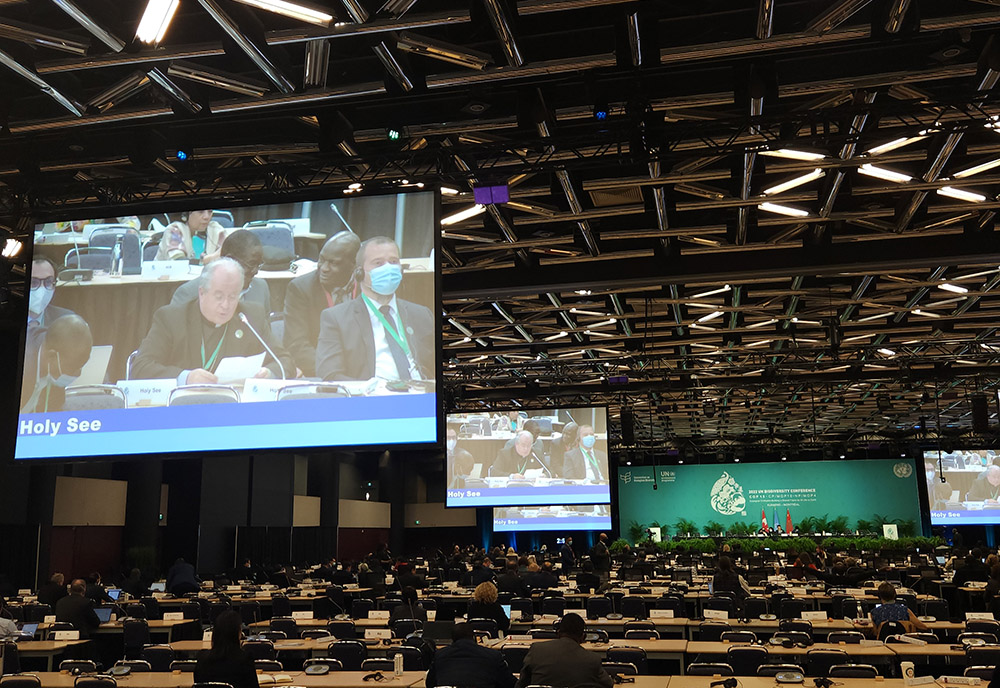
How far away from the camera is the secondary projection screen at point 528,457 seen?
2039cm

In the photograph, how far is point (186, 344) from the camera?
793 cm

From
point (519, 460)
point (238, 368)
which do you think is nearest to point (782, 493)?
point (519, 460)

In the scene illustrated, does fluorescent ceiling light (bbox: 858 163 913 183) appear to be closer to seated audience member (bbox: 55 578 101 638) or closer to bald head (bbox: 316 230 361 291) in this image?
bald head (bbox: 316 230 361 291)

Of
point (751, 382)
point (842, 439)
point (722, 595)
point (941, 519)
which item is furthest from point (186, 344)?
point (842, 439)

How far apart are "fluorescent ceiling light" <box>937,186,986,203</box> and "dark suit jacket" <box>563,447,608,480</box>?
1065cm

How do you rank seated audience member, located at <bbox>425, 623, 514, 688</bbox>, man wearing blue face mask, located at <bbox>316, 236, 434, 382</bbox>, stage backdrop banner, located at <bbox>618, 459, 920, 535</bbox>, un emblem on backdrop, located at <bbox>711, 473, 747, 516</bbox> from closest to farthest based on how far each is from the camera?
seated audience member, located at <bbox>425, 623, 514, 688</bbox> < man wearing blue face mask, located at <bbox>316, 236, 434, 382</bbox> < stage backdrop banner, located at <bbox>618, 459, 920, 535</bbox> < un emblem on backdrop, located at <bbox>711, 473, 747, 516</bbox>

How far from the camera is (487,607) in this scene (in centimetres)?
1047

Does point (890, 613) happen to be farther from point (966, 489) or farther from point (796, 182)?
point (966, 489)

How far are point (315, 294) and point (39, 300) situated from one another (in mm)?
2716

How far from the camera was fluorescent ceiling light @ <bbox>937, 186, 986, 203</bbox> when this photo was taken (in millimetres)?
10915

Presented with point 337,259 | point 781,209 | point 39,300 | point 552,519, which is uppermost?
point 781,209

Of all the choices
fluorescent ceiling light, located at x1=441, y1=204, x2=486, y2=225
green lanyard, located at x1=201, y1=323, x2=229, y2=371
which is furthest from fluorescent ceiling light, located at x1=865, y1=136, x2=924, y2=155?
green lanyard, located at x1=201, y1=323, x2=229, y2=371

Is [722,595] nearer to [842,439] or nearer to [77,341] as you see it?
[77,341]

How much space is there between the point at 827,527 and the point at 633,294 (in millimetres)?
26278
